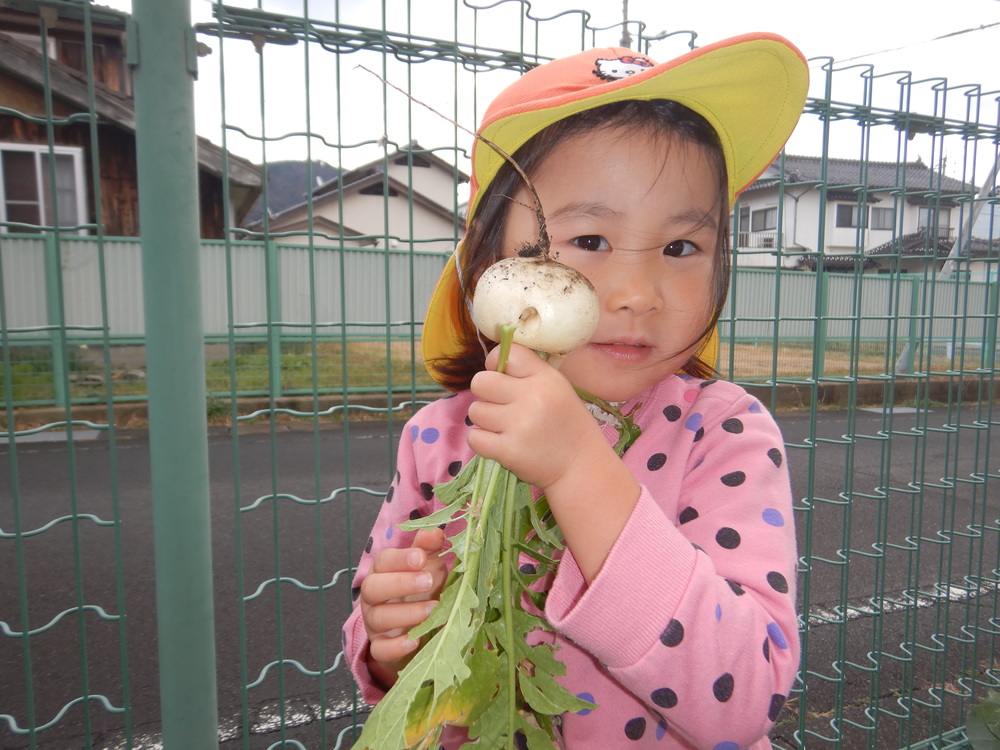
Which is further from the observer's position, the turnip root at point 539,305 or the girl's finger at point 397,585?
the girl's finger at point 397,585

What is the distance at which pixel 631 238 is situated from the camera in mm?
1026

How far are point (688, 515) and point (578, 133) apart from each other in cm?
65

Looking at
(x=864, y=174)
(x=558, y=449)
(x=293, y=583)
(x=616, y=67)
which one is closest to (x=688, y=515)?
(x=558, y=449)

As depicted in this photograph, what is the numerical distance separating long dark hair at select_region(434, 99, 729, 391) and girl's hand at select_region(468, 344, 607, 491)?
0.92ft

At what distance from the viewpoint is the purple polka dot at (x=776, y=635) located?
35.5 inches

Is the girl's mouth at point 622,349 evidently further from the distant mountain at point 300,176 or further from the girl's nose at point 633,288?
the distant mountain at point 300,176

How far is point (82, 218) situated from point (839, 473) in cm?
1089

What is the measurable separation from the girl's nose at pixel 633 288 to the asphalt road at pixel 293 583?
92cm

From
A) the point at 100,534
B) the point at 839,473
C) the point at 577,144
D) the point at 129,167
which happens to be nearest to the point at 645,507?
the point at 577,144

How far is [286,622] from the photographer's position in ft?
11.3

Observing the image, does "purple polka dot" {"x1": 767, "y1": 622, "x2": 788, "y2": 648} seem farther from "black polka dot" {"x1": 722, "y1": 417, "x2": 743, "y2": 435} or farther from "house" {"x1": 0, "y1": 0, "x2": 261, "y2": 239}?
"house" {"x1": 0, "y1": 0, "x2": 261, "y2": 239}

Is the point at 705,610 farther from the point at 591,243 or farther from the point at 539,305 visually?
the point at 591,243

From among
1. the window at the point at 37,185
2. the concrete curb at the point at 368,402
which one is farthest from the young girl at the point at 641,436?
the window at the point at 37,185

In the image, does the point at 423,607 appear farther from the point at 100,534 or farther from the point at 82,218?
the point at 82,218
